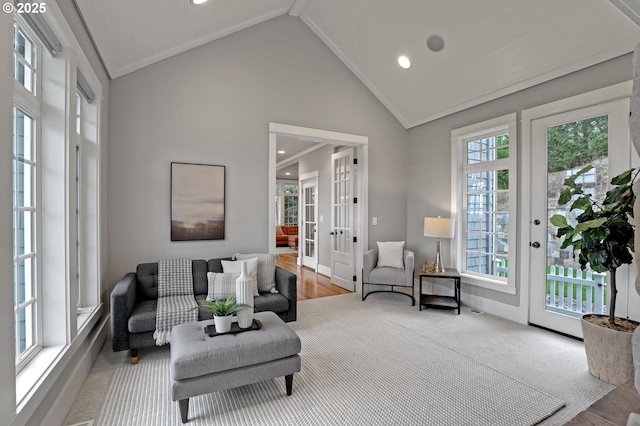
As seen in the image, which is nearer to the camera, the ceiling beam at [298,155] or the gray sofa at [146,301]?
the gray sofa at [146,301]

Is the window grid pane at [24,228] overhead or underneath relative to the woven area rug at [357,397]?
overhead

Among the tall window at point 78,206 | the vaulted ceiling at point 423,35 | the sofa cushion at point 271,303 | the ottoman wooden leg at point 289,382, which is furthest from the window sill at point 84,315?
the vaulted ceiling at point 423,35

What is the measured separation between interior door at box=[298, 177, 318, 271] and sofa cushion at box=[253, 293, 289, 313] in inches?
135

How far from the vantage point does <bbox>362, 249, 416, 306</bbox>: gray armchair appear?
14.2 ft

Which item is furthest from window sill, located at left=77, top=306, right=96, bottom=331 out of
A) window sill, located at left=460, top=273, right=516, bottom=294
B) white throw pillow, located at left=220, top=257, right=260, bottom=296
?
window sill, located at left=460, top=273, right=516, bottom=294

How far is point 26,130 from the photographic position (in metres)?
1.90

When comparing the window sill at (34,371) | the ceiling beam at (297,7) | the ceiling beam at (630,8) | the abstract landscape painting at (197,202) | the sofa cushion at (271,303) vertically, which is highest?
the ceiling beam at (297,7)

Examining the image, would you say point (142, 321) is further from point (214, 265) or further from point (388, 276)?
point (388, 276)

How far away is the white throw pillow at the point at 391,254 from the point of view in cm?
470

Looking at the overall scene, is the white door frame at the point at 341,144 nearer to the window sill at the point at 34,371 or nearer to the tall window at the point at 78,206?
the tall window at the point at 78,206

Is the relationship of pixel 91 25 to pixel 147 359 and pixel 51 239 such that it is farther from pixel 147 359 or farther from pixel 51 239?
pixel 147 359

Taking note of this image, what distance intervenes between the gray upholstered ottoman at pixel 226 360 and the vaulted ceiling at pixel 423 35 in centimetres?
253

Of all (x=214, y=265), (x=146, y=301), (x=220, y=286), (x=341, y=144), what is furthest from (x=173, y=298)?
(x=341, y=144)

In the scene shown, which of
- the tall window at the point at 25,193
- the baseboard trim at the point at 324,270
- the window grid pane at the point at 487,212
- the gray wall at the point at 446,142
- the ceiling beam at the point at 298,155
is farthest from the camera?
the ceiling beam at the point at 298,155
